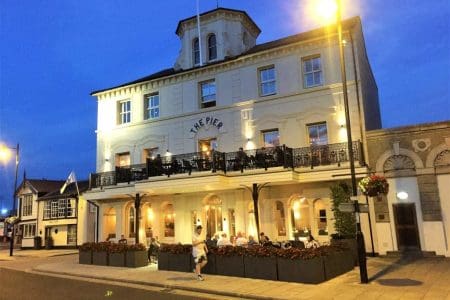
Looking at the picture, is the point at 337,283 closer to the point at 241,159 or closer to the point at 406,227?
the point at 406,227

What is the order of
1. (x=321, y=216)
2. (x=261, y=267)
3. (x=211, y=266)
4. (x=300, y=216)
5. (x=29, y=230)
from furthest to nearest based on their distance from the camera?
(x=29, y=230) < (x=300, y=216) < (x=321, y=216) < (x=211, y=266) < (x=261, y=267)

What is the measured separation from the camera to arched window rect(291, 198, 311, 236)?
19.0 m

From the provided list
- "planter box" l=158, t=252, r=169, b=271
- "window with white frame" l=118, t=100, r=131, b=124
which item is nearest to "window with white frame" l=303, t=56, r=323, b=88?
"planter box" l=158, t=252, r=169, b=271

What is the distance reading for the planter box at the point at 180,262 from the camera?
46.5 ft

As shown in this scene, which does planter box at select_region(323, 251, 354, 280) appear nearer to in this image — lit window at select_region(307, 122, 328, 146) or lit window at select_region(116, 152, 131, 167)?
lit window at select_region(307, 122, 328, 146)

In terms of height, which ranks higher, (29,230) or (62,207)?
(62,207)

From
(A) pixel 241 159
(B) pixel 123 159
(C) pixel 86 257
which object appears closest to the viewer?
(C) pixel 86 257

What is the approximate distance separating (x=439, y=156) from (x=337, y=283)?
896 cm

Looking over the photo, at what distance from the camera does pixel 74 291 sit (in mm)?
11523

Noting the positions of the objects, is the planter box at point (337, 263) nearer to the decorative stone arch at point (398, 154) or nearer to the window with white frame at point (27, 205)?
the decorative stone arch at point (398, 154)

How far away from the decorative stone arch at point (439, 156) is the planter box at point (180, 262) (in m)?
11.0

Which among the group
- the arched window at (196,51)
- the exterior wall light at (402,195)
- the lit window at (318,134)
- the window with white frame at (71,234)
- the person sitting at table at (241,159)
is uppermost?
the arched window at (196,51)

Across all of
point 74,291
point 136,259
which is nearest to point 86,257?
point 136,259

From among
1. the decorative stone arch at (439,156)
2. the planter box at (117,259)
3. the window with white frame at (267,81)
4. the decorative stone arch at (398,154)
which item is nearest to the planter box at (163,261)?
the planter box at (117,259)
